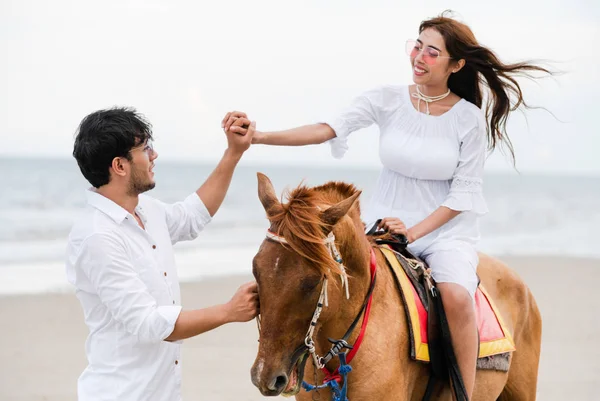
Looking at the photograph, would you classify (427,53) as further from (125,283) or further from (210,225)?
(210,225)

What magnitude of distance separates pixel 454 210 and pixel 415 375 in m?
0.80

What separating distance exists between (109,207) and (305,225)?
0.76 metres

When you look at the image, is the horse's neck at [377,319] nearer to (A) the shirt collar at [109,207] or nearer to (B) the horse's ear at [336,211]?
(B) the horse's ear at [336,211]

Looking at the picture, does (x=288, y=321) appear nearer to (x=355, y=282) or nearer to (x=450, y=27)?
(x=355, y=282)

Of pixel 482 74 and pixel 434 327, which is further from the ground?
pixel 482 74

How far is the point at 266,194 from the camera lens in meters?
2.76

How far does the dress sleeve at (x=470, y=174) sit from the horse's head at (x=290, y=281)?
105cm

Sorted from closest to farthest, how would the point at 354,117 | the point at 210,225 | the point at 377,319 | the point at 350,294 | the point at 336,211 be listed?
the point at 336,211, the point at 350,294, the point at 377,319, the point at 354,117, the point at 210,225

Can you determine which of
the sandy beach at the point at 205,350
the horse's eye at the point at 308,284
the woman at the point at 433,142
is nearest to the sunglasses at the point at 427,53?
the woman at the point at 433,142

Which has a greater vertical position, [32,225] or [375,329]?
[375,329]

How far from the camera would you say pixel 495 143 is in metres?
4.09

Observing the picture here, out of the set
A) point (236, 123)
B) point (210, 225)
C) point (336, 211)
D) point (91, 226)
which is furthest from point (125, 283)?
point (210, 225)

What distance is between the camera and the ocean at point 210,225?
40.7 ft

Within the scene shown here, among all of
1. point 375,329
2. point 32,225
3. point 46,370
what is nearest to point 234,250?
point 32,225
